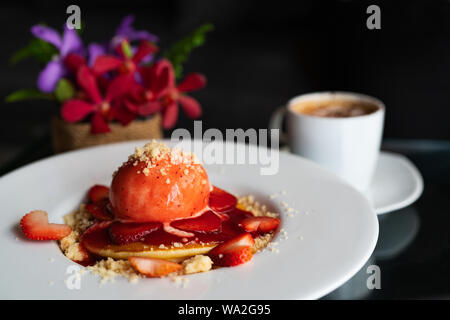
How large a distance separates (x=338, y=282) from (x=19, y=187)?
664 mm

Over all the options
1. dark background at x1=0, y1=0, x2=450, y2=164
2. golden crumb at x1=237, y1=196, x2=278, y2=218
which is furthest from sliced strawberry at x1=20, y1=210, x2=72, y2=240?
dark background at x1=0, y1=0, x2=450, y2=164

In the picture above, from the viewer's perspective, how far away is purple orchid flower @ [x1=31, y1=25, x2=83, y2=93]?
1.31 metres

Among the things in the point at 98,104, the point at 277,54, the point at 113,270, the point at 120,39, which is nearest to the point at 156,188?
the point at 113,270

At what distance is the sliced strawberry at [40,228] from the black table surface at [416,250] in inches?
18.4

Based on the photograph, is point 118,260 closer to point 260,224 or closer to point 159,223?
point 159,223

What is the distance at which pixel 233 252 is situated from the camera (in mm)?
830

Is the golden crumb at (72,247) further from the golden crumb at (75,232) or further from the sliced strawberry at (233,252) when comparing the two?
the sliced strawberry at (233,252)

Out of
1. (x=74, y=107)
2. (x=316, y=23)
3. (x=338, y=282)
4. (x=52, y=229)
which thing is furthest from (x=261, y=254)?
(x=316, y=23)

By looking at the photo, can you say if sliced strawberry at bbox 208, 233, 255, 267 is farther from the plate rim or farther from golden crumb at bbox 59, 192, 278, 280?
the plate rim

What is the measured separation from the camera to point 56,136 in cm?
141

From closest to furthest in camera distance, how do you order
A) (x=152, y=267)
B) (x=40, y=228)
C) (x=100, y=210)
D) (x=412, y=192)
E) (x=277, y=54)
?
(x=152, y=267)
(x=40, y=228)
(x=100, y=210)
(x=412, y=192)
(x=277, y=54)

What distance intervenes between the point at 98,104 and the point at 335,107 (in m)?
0.60

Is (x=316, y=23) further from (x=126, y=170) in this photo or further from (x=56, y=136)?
(x=126, y=170)

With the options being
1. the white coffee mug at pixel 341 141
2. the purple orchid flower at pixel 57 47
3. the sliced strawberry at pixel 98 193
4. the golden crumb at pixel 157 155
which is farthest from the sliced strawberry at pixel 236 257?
the purple orchid flower at pixel 57 47
